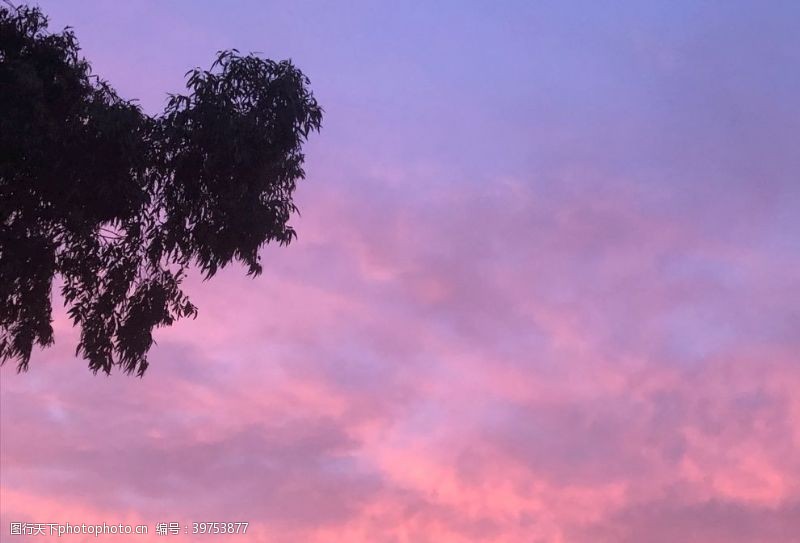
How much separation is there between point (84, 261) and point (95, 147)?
2282 millimetres

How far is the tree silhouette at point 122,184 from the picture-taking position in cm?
1866

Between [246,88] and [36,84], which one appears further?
[246,88]

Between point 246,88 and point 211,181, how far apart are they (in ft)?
6.09

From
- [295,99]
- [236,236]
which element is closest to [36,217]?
[236,236]

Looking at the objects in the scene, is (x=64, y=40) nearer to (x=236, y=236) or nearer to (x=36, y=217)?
(x=36, y=217)

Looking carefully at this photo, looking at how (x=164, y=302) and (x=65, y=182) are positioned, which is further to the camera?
(x=164, y=302)

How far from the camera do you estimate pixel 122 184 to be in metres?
19.1

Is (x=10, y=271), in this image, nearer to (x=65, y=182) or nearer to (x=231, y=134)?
(x=65, y=182)

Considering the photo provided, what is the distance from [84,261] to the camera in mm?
19859

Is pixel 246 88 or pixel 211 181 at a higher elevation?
pixel 246 88

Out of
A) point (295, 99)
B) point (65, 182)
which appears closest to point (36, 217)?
point (65, 182)

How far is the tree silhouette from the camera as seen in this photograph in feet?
61.2

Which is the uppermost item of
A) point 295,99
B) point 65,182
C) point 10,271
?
point 295,99

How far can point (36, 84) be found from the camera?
1806 cm
